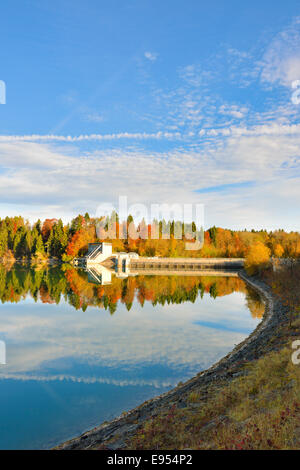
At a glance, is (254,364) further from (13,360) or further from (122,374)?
(13,360)

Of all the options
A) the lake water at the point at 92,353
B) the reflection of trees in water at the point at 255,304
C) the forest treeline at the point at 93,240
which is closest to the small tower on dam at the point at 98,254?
the forest treeline at the point at 93,240

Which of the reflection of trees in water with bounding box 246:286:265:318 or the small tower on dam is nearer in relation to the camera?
the reflection of trees in water with bounding box 246:286:265:318

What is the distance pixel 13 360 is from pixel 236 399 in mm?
11927

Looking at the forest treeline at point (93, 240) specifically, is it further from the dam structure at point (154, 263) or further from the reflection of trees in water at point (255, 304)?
the reflection of trees in water at point (255, 304)

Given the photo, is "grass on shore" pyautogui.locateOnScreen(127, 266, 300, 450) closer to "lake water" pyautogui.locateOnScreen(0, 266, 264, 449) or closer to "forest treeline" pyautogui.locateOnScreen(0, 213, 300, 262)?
"lake water" pyautogui.locateOnScreen(0, 266, 264, 449)

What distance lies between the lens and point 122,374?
15.8m

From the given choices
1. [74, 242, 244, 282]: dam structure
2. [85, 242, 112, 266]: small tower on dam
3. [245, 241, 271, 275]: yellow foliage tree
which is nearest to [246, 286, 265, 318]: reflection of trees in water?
[245, 241, 271, 275]: yellow foliage tree

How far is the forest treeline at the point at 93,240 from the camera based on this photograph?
397 feet

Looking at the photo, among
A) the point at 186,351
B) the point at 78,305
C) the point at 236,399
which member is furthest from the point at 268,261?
the point at 236,399

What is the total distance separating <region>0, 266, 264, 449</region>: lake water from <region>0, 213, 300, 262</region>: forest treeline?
82.2 metres

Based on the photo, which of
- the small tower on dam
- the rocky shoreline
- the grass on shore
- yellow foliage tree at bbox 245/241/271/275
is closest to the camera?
the grass on shore

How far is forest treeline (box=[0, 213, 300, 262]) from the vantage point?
397ft

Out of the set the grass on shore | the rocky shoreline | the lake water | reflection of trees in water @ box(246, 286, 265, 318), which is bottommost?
reflection of trees in water @ box(246, 286, 265, 318)

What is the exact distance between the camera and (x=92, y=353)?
18875 mm
